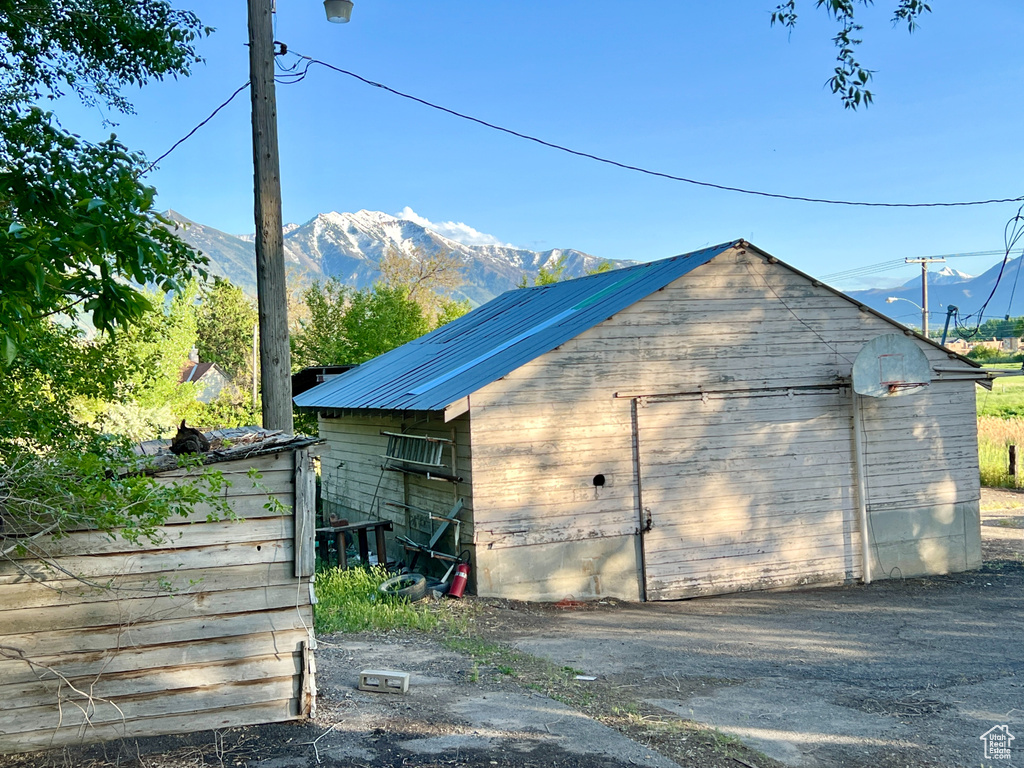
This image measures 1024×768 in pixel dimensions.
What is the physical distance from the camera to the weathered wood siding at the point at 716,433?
1234 centimetres

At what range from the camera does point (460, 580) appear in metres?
11.9

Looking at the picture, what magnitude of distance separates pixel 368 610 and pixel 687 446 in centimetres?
570

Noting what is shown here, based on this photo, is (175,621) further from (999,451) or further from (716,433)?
(999,451)

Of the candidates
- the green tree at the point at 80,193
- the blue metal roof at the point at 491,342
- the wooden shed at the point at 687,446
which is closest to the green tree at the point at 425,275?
the blue metal roof at the point at 491,342

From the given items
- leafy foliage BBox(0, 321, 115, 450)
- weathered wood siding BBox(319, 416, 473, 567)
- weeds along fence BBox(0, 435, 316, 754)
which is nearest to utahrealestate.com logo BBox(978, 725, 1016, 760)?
weeds along fence BBox(0, 435, 316, 754)

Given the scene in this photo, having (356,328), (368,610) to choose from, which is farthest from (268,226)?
(356,328)

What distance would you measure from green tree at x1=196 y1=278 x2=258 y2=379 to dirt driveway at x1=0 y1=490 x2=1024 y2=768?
60.6 meters

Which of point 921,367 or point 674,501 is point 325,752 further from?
point 921,367

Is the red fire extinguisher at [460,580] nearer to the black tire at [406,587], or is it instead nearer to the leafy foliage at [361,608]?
the black tire at [406,587]

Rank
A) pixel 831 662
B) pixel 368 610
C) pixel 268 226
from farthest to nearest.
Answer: pixel 368 610
pixel 831 662
pixel 268 226

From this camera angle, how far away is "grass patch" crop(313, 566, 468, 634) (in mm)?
10000

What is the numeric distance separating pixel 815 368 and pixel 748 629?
502 centimetres

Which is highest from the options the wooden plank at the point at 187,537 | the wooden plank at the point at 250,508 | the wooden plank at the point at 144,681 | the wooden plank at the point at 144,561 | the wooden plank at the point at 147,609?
the wooden plank at the point at 250,508

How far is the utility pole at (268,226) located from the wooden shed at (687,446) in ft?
12.2
